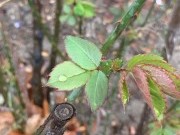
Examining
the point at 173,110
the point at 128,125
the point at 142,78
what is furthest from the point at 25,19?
the point at 142,78

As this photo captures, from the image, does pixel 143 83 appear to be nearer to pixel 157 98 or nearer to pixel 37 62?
pixel 157 98

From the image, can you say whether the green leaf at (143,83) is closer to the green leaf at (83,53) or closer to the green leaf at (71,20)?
the green leaf at (83,53)

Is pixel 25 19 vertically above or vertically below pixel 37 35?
above

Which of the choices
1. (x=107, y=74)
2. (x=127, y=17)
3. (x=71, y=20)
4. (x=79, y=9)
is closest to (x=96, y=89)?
(x=107, y=74)

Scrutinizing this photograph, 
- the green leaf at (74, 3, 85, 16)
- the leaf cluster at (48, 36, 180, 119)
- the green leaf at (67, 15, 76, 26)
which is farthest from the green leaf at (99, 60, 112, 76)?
the green leaf at (67, 15, 76, 26)

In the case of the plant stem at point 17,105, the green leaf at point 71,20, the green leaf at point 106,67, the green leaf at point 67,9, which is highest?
the green leaf at point 67,9

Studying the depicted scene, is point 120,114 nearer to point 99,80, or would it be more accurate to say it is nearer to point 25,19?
point 25,19

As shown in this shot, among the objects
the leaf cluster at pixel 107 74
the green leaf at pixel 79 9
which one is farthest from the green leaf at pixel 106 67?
the green leaf at pixel 79 9
